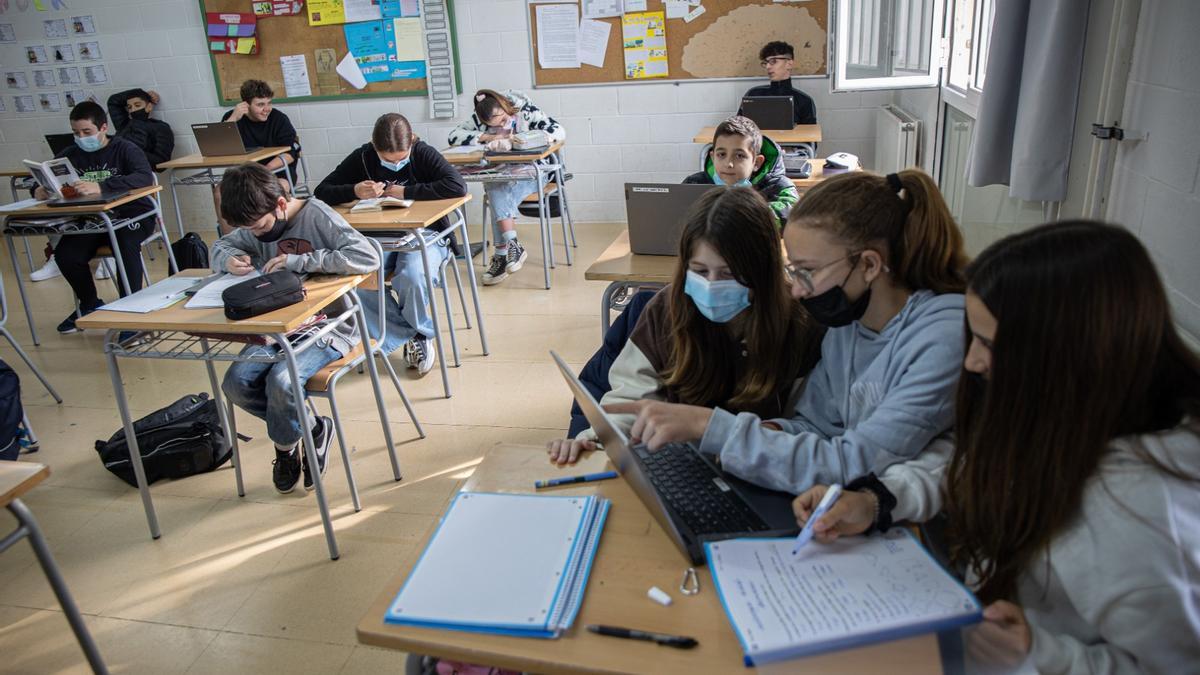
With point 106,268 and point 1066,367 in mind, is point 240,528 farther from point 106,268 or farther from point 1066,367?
point 106,268

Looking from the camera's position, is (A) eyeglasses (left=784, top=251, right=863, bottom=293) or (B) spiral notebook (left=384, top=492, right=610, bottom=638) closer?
(B) spiral notebook (left=384, top=492, right=610, bottom=638)

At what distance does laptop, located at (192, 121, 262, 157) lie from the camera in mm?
5121

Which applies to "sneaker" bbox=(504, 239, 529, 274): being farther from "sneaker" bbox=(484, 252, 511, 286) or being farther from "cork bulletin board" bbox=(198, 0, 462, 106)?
"cork bulletin board" bbox=(198, 0, 462, 106)

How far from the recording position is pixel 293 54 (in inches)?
229

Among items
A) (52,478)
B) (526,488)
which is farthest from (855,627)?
(52,478)

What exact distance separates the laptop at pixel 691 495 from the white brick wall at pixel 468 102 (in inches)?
180

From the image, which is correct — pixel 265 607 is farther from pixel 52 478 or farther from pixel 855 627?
pixel 855 627

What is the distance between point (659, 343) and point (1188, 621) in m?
0.97

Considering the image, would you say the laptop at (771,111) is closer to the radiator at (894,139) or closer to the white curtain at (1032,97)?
the radiator at (894,139)

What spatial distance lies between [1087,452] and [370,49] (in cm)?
571

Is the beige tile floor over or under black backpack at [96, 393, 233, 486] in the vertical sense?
under

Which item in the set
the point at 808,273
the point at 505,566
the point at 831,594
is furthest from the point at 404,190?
the point at 831,594

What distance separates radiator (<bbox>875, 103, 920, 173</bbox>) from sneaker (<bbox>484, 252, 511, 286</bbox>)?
228 centimetres

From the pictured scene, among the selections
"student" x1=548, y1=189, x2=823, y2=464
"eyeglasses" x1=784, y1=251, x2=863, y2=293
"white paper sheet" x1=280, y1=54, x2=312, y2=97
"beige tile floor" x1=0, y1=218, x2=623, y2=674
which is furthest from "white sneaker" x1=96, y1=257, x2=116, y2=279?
"eyeglasses" x1=784, y1=251, x2=863, y2=293
